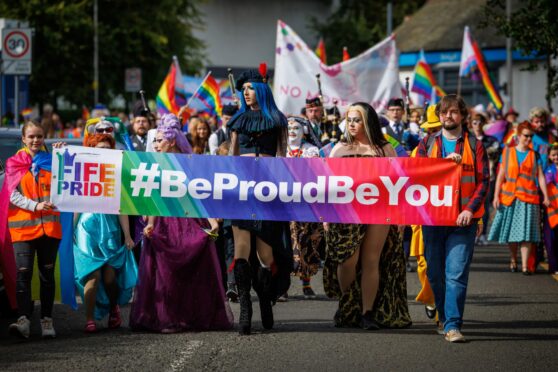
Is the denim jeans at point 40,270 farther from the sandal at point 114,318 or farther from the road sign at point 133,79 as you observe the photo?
the road sign at point 133,79

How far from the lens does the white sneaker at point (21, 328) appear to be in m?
9.91

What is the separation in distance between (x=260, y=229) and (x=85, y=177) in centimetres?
148

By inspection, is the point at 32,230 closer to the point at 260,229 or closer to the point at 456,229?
the point at 260,229

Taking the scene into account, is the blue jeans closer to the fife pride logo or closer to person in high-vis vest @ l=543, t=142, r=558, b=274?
the fife pride logo

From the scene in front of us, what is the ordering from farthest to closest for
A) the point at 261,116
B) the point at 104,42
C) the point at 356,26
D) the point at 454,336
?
the point at 356,26
the point at 104,42
the point at 261,116
the point at 454,336

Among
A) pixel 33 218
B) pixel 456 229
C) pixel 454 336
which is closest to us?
pixel 454 336

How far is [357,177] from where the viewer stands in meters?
10.1

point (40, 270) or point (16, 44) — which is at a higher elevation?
point (16, 44)

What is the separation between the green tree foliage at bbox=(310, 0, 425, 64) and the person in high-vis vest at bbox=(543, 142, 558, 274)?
1831 inches

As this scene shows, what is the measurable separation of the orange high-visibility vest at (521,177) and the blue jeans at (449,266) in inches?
248

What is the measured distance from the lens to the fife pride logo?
10273 mm

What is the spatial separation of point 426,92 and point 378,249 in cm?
1547

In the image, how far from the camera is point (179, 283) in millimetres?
10305

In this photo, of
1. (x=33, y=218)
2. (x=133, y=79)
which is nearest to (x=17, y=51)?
(x=33, y=218)
